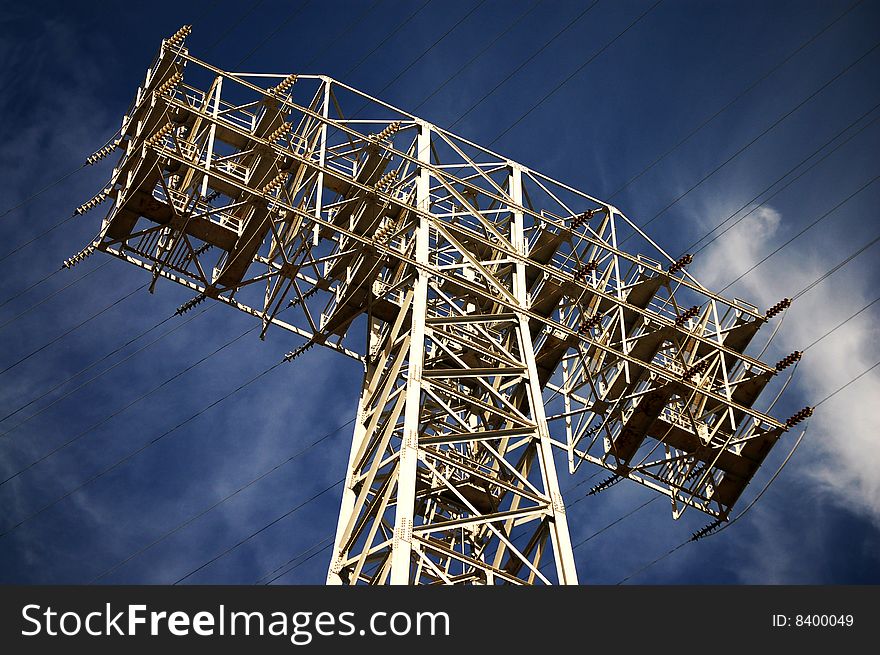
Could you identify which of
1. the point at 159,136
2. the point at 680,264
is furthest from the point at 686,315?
the point at 159,136

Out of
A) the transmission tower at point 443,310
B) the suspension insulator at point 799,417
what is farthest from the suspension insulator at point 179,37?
the suspension insulator at point 799,417

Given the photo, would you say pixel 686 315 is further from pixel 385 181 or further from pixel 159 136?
pixel 159 136

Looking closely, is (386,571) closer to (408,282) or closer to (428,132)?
(408,282)

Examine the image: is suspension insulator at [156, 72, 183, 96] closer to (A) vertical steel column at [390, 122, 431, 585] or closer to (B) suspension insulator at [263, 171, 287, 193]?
(B) suspension insulator at [263, 171, 287, 193]

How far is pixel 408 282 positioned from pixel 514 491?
7.45 metres

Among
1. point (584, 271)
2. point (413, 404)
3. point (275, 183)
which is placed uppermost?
point (275, 183)

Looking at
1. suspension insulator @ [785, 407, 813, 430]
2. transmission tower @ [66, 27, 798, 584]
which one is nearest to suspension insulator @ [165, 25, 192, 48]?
transmission tower @ [66, 27, 798, 584]

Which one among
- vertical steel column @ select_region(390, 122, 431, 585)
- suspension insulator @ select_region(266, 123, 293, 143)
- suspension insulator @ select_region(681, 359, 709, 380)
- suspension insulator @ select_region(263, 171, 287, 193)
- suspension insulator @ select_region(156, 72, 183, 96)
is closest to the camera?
vertical steel column @ select_region(390, 122, 431, 585)

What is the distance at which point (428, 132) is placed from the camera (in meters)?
38.6

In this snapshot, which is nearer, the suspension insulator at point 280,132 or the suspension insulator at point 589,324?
the suspension insulator at point 280,132

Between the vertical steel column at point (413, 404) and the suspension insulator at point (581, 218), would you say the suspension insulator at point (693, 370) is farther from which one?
the vertical steel column at point (413, 404)

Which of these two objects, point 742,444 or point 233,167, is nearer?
point 233,167

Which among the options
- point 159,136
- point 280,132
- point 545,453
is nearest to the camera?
point 545,453

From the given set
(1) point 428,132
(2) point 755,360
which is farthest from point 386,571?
Answer: (2) point 755,360
